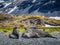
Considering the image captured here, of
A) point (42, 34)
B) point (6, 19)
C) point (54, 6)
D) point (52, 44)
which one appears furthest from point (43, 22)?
point (54, 6)

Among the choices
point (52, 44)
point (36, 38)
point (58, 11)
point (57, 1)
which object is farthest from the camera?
point (57, 1)

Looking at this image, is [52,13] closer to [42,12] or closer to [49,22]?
[42,12]

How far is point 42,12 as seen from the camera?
19262 cm

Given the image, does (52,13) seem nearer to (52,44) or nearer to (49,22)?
(49,22)

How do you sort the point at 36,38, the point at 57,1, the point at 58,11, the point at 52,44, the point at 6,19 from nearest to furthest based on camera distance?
the point at 52,44 < the point at 36,38 < the point at 6,19 < the point at 58,11 < the point at 57,1

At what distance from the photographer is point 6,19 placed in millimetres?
125500

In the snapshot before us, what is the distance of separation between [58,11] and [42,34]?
4671 inches

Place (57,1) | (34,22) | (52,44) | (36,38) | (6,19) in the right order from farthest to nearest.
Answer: (57,1) < (6,19) < (34,22) < (36,38) < (52,44)

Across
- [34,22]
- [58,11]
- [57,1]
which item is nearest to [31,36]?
[34,22]

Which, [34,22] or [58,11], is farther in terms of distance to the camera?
[58,11]

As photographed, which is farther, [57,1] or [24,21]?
[57,1]

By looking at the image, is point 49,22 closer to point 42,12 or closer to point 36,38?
point 36,38

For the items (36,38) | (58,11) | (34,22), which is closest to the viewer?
(36,38)

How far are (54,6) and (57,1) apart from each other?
481 centimetres
